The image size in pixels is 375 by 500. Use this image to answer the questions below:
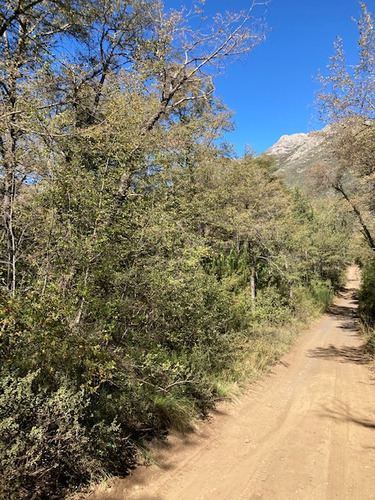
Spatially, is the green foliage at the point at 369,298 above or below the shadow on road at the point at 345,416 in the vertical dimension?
above

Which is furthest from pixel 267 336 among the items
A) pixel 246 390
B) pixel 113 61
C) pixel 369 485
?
pixel 113 61

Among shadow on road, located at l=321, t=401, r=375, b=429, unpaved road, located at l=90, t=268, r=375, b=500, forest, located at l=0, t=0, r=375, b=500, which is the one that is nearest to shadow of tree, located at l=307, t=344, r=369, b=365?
forest, located at l=0, t=0, r=375, b=500

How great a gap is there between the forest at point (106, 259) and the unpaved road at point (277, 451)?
38 centimetres

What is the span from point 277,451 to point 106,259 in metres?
3.62

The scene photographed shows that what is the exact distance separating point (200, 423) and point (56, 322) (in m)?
3.23

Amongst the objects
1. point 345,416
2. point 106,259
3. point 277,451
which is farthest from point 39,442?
point 345,416

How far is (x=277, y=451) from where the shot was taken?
14.1 feet

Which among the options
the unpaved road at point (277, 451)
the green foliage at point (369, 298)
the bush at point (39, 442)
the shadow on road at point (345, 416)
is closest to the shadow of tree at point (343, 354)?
the unpaved road at point (277, 451)

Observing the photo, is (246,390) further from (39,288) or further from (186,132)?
(186,132)

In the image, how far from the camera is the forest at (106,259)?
312 centimetres

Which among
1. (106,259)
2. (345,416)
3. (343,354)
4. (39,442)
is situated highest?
(106,259)

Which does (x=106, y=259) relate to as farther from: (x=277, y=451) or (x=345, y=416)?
(x=345, y=416)

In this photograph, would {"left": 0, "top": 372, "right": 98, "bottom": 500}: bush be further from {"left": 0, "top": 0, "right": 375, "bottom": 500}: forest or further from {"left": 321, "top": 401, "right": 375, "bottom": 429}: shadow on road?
{"left": 321, "top": 401, "right": 375, "bottom": 429}: shadow on road

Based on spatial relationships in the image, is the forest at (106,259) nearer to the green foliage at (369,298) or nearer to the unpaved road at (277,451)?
the unpaved road at (277,451)
